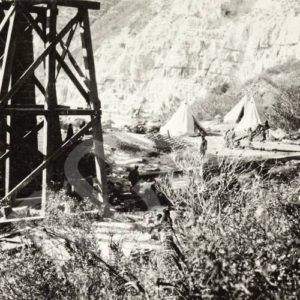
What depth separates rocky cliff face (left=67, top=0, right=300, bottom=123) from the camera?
35.4 meters

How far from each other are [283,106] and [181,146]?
368 inches

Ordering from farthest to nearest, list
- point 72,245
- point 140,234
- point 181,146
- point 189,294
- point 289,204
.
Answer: point 181,146, point 140,234, point 72,245, point 289,204, point 189,294

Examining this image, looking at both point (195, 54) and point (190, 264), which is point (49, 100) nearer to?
point (190, 264)

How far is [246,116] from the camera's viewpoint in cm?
2508

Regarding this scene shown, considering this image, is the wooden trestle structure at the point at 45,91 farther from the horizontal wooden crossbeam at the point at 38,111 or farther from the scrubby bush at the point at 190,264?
the scrubby bush at the point at 190,264

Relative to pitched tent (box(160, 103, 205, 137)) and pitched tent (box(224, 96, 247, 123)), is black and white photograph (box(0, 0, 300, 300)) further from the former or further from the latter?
pitched tent (box(224, 96, 247, 123))

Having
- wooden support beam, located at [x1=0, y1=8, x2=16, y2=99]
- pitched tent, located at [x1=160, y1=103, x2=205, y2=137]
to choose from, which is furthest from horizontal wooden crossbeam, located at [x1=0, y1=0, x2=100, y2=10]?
pitched tent, located at [x1=160, y1=103, x2=205, y2=137]

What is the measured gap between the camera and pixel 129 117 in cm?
3569

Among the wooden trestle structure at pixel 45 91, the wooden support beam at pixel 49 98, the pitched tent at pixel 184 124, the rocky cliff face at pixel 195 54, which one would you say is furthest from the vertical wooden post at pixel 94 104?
the rocky cliff face at pixel 195 54

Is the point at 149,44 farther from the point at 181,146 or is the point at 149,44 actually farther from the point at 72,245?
the point at 72,245

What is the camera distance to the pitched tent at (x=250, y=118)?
24.6 meters

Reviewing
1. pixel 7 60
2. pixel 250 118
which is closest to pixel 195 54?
pixel 250 118

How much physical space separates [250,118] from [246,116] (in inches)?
12.1

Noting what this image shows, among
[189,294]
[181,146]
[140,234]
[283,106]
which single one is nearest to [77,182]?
[140,234]
